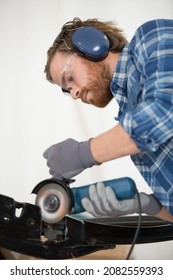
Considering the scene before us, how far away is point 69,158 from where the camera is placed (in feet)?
2.81

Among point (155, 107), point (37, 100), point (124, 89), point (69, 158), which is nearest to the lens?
point (155, 107)

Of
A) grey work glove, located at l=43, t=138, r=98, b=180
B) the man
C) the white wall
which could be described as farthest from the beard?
the white wall

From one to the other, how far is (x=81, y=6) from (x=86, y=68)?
896 mm

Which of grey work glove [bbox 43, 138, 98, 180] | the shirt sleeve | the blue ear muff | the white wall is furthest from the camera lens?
the white wall

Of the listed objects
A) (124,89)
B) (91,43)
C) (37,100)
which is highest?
(91,43)

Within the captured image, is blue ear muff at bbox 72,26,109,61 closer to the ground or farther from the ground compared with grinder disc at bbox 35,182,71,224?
farther from the ground

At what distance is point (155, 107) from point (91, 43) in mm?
321

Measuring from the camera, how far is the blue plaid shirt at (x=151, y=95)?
2.40 feet

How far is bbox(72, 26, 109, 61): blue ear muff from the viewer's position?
3.11 feet

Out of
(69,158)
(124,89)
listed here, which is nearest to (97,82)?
(124,89)

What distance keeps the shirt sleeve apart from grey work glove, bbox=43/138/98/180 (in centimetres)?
13

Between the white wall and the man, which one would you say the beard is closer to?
the man

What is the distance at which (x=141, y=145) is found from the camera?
0.75 m

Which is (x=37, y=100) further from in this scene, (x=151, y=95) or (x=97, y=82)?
(x=151, y=95)
